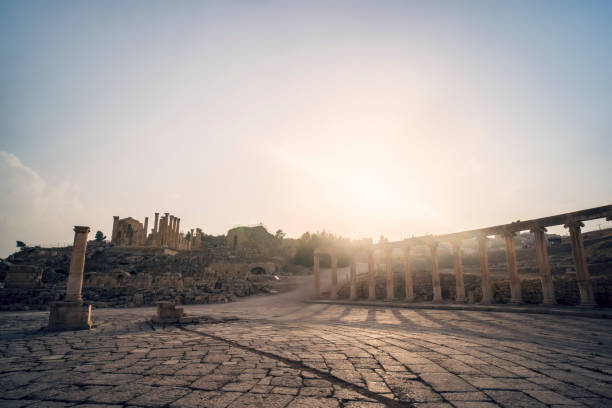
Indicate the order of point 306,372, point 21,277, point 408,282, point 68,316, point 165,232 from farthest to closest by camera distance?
point 165,232 < point 21,277 < point 408,282 < point 68,316 < point 306,372

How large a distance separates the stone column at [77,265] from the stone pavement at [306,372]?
3.60 m

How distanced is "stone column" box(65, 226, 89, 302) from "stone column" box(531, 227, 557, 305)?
17891mm

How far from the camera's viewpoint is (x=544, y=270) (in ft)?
44.8

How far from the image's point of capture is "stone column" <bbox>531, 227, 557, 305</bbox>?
13.5 metres

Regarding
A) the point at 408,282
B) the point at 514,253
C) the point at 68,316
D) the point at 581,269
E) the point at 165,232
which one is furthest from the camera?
the point at 165,232

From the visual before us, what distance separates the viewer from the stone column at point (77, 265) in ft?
34.4

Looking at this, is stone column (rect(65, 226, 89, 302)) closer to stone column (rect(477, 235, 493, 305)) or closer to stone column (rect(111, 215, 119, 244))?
stone column (rect(477, 235, 493, 305))

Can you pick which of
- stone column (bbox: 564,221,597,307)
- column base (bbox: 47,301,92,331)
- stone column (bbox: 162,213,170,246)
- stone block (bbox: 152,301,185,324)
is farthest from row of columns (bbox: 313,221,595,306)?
stone column (bbox: 162,213,170,246)

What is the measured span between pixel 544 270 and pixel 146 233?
48.6 metres

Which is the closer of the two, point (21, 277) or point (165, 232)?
point (21, 277)

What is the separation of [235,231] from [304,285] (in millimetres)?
29724

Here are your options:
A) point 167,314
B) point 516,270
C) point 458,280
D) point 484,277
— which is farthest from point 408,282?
point 167,314

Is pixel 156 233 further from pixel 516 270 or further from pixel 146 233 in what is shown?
pixel 516 270

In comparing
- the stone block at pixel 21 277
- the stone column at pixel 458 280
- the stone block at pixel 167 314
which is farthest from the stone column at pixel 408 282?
the stone block at pixel 21 277
